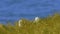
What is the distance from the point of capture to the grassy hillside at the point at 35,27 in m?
4.93

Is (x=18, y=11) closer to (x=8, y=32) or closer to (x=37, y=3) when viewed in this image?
(x=37, y=3)

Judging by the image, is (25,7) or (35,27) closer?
(35,27)

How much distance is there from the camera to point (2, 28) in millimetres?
5539

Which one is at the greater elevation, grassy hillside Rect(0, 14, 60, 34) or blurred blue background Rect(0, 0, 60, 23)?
blurred blue background Rect(0, 0, 60, 23)

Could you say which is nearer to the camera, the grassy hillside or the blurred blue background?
the grassy hillside

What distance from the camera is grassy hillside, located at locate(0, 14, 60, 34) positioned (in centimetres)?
493

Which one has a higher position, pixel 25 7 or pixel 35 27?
pixel 25 7

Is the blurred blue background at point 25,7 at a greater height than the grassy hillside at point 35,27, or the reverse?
the blurred blue background at point 25,7

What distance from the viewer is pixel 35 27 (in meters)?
5.34

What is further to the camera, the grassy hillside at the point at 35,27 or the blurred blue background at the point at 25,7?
the blurred blue background at the point at 25,7

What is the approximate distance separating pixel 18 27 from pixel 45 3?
34.4 ft

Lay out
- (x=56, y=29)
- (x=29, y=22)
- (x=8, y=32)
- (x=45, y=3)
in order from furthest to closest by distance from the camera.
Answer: (x=45, y=3) → (x=29, y=22) → (x=8, y=32) → (x=56, y=29)

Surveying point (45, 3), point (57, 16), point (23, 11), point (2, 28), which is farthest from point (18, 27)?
point (45, 3)

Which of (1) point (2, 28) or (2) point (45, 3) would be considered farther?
(2) point (45, 3)
